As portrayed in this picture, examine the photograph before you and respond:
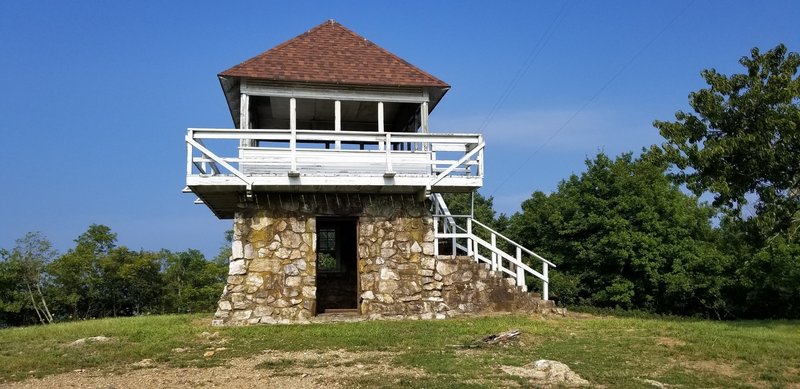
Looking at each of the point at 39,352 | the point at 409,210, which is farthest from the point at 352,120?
the point at 39,352

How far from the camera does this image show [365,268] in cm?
1408

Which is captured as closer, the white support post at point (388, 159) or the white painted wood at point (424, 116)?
the white support post at point (388, 159)

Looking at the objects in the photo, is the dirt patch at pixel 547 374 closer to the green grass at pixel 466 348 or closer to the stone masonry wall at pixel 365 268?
the green grass at pixel 466 348

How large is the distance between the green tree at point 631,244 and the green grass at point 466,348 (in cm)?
648

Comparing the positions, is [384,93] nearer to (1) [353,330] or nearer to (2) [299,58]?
(2) [299,58]

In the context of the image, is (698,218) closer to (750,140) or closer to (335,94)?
(750,140)

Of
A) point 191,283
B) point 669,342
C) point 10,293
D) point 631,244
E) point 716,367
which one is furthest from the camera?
point 191,283

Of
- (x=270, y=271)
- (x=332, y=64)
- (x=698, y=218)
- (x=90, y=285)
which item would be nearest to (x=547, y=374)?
(x=270, y=271)

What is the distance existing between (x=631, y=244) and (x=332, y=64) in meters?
11.6

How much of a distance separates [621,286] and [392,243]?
9957mm

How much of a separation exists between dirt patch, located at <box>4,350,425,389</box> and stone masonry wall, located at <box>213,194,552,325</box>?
4.45 meters

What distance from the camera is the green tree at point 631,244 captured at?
2015 centimetres

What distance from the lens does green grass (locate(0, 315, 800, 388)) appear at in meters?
8.03

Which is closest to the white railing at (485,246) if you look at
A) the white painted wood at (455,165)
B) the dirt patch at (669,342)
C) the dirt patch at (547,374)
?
the white painted wood at (455,165)
